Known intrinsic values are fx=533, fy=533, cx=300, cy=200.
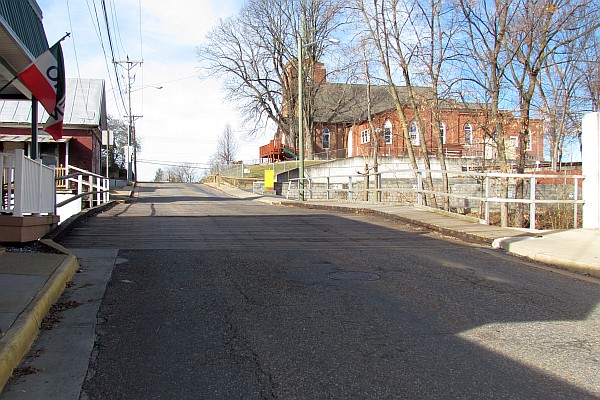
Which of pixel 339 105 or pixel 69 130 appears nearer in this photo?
pixel 69 130

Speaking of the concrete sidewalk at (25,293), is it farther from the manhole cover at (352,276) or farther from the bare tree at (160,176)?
the bare tree at (160,176)

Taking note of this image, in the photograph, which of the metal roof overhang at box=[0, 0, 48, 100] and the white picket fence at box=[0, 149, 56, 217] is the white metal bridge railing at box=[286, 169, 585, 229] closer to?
the white picket fence at box=[0, 149, 56, 217]

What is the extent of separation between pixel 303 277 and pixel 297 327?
220 centimetres

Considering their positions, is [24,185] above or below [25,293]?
above

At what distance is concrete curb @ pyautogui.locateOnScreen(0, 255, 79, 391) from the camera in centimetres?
402

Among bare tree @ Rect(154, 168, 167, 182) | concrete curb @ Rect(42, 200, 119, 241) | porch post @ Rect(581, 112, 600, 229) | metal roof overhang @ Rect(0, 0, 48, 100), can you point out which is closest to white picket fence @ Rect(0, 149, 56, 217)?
concrete curb @ Rect(42, 200, 119, 241)

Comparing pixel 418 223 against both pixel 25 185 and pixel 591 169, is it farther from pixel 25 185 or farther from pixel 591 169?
pixel 25 185

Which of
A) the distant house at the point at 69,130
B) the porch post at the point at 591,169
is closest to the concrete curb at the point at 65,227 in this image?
the porch post at the point at 591,169

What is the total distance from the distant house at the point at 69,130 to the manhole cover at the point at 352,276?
78.7 feet

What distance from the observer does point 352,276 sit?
760 cm

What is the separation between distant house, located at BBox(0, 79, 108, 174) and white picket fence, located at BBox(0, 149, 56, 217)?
19.1 metres

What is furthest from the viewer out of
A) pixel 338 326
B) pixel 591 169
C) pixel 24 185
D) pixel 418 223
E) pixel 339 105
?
pixel 339 105

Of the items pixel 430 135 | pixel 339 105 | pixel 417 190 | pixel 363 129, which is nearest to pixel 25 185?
pixel 417 190

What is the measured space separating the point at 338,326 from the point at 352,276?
2275mm
